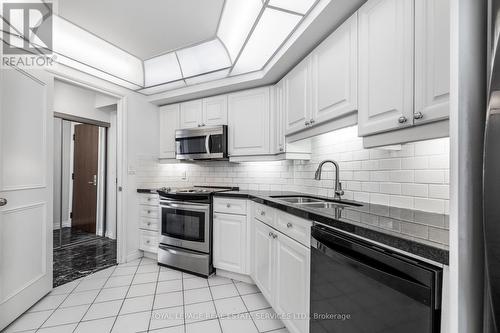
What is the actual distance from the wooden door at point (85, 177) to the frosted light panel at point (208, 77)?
7.73 feet

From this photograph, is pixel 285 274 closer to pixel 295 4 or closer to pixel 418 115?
pixel 418 115

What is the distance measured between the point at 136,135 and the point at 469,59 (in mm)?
3390

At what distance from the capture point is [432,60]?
1.02 meters

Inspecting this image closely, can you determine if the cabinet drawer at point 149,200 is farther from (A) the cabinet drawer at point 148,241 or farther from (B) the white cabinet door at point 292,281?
(B) the white cabinet door at point 292,281

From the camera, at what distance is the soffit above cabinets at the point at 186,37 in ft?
5.73

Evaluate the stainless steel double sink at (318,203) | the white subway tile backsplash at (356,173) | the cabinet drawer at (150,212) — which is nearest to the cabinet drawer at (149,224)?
the cabinet drawer at (150,212)

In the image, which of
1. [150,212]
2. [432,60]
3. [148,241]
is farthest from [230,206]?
[432,60]

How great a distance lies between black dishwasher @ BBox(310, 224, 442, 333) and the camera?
0.71 meters

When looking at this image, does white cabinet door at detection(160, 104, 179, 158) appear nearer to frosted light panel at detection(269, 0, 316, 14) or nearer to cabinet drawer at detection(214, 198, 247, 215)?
cabinet drawer at detection(214, 198, 247, 215)

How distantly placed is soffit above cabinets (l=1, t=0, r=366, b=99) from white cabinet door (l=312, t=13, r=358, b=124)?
0.11 m

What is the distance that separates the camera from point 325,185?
220cm

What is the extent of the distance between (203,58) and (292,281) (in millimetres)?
2377

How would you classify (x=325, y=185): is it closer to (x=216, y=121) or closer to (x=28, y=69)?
(x=216, y=121)

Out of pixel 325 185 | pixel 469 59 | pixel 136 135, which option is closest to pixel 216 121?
pixel 136 135
